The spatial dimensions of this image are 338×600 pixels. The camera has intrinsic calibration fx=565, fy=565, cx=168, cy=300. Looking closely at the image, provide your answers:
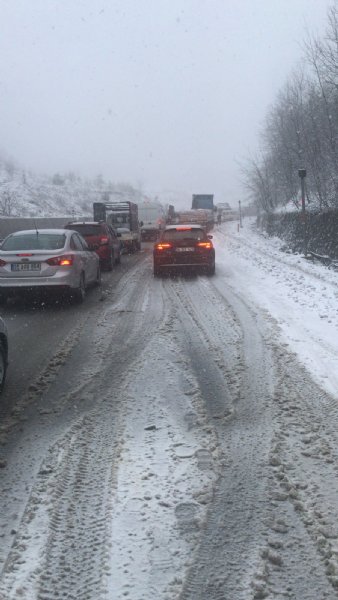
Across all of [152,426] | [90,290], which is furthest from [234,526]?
[90,290]

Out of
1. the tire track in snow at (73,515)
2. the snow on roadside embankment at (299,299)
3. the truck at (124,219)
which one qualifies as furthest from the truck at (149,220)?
the tire track in snow at (73,515)

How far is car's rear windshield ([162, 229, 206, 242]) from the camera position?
1659 centimetres

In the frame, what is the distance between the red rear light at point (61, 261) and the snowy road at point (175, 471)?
301 cm

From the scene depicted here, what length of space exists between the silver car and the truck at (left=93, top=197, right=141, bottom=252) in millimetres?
15795

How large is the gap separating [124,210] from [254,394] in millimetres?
26667

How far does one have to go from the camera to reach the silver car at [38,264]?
10867 millimetres

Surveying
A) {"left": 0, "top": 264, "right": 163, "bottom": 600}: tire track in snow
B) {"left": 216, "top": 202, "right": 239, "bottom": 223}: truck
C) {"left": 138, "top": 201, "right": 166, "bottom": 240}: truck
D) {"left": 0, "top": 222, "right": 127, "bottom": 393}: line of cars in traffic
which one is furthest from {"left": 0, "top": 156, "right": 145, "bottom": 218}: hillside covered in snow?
{"left": 0, "top": 264, "right": 163, "bottom": 600}: tire track in snow

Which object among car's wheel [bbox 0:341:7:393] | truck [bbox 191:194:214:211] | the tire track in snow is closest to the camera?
the tire track in snow

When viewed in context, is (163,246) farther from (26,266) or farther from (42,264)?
(26,266)

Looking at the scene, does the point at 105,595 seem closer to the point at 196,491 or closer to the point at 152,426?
the point at 196,491

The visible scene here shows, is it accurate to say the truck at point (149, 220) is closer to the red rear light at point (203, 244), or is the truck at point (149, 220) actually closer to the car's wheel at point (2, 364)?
the red rear light at point (203, 244)

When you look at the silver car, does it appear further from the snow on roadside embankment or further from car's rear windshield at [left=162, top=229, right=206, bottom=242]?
car's rear windshield at [left=162, top=229, right=206, bottom=242]

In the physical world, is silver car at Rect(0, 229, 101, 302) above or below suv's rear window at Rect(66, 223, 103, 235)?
below

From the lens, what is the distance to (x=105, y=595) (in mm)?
2676
